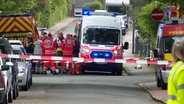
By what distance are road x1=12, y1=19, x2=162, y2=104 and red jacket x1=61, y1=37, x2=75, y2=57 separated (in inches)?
165

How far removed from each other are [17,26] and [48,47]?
9.65ft

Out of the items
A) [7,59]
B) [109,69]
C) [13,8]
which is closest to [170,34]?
[7,59]

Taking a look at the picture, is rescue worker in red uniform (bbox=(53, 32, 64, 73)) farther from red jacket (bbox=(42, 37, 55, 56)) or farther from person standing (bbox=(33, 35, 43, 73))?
person standing (bbox=(33, 35, 43, 73))

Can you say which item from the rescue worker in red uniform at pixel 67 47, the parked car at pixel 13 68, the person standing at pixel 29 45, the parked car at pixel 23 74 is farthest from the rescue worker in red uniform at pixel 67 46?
the parked car at pixel 13 68

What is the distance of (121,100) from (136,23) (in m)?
20.6

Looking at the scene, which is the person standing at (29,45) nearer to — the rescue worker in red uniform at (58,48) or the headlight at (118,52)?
the rescue worker in red uniform at (58,48)

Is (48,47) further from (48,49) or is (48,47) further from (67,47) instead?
(67,47)

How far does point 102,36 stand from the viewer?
29.6 metres

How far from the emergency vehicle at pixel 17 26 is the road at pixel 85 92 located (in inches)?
265

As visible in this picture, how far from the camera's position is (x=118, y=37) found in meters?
29.7

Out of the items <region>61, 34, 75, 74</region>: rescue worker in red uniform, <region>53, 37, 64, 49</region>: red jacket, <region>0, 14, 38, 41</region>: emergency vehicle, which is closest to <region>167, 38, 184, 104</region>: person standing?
<region>61, 34, 75, 74</region>: rescue worker in red uniform

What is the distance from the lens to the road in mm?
17203

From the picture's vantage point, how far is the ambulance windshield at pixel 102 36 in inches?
1163

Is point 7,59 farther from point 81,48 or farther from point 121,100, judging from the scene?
point 81,48
